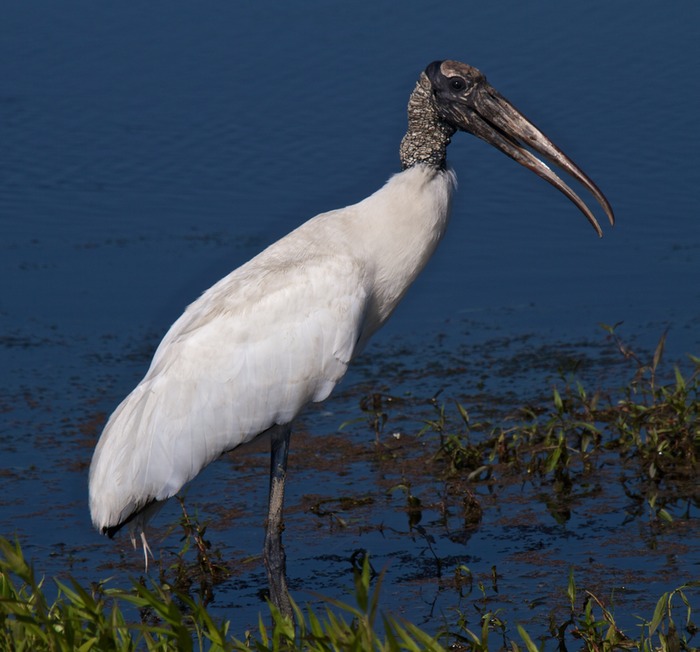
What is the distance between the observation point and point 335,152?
9039mm

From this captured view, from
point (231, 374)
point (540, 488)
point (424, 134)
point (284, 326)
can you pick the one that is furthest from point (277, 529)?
point (424, 134)

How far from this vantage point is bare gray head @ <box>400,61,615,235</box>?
16.5ft

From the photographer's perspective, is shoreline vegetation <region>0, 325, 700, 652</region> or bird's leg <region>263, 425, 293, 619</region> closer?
shoreline vegetation <region>0, 325, 700, 652</region>

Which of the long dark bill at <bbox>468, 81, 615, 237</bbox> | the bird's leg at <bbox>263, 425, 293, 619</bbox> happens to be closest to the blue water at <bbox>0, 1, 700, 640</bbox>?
the bird's leg at <bbox>263, 425, 293, 619</bbox>

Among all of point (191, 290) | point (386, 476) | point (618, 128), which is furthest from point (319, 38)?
point (386, 476)

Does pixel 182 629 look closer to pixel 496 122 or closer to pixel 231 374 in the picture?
pixel 231 374

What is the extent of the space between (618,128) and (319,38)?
2377 millimetres

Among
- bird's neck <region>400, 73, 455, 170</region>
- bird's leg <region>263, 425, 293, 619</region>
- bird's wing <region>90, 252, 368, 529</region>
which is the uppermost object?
bird's neck <region>400, 73, 455, 170</region>

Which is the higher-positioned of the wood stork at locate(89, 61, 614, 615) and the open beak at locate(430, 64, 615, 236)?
the open beak at locate(430, 64, 615, 236)

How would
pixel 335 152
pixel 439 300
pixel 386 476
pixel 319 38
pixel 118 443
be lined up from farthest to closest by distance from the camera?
pixel 319 38 < pixel 335 152 < pixel 439 300 < pixel 386 476 < pixel 118 443

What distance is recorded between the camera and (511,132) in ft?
16.7

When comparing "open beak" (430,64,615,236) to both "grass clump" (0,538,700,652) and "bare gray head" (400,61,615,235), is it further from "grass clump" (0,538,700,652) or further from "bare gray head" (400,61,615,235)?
"grass clump" (0,538,700,652)

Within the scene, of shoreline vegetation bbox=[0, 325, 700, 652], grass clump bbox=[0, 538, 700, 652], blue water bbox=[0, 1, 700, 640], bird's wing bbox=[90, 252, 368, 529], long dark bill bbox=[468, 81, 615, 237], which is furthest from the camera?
blue water bbox=[0, 1, 700, 640]

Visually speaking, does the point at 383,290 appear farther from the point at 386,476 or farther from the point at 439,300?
the point at 439,300
